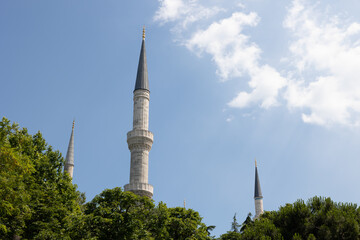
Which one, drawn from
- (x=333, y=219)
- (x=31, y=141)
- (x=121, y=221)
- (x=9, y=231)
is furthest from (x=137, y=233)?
(x=333, y=219)

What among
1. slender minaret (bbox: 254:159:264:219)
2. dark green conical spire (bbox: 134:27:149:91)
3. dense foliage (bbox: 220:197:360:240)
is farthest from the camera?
slender minaret (bbox: 254:159:264:219)

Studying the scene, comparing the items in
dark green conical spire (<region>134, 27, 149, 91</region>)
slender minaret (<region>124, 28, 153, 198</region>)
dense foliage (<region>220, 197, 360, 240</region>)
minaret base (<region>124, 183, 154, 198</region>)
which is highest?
dark green conical spire (<region>134, 27, 149, 91</region>)

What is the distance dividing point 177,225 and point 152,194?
10.1 m

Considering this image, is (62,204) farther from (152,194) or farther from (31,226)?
(152,194)

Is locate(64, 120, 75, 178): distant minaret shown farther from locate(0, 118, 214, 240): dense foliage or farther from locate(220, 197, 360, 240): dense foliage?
locate(220, 197, 360, 240): dense foliage

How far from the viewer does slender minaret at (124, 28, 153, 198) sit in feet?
131

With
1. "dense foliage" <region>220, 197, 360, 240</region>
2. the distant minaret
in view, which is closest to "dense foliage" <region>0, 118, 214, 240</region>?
"dense foliage" <region>220, 197, 360, 240</region>

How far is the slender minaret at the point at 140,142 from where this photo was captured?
39906 millimetres

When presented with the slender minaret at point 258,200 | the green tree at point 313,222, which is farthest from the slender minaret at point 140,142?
the slender minaret at point 258,200

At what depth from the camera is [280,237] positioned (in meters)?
19.7

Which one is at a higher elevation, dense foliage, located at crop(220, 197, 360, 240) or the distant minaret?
the distant minaret

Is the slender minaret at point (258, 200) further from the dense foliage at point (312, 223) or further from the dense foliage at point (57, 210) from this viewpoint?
the dense foliage at point (312, 223)

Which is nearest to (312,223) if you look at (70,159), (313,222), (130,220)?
(313,222)

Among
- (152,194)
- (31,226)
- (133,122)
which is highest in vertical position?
(133,122)
